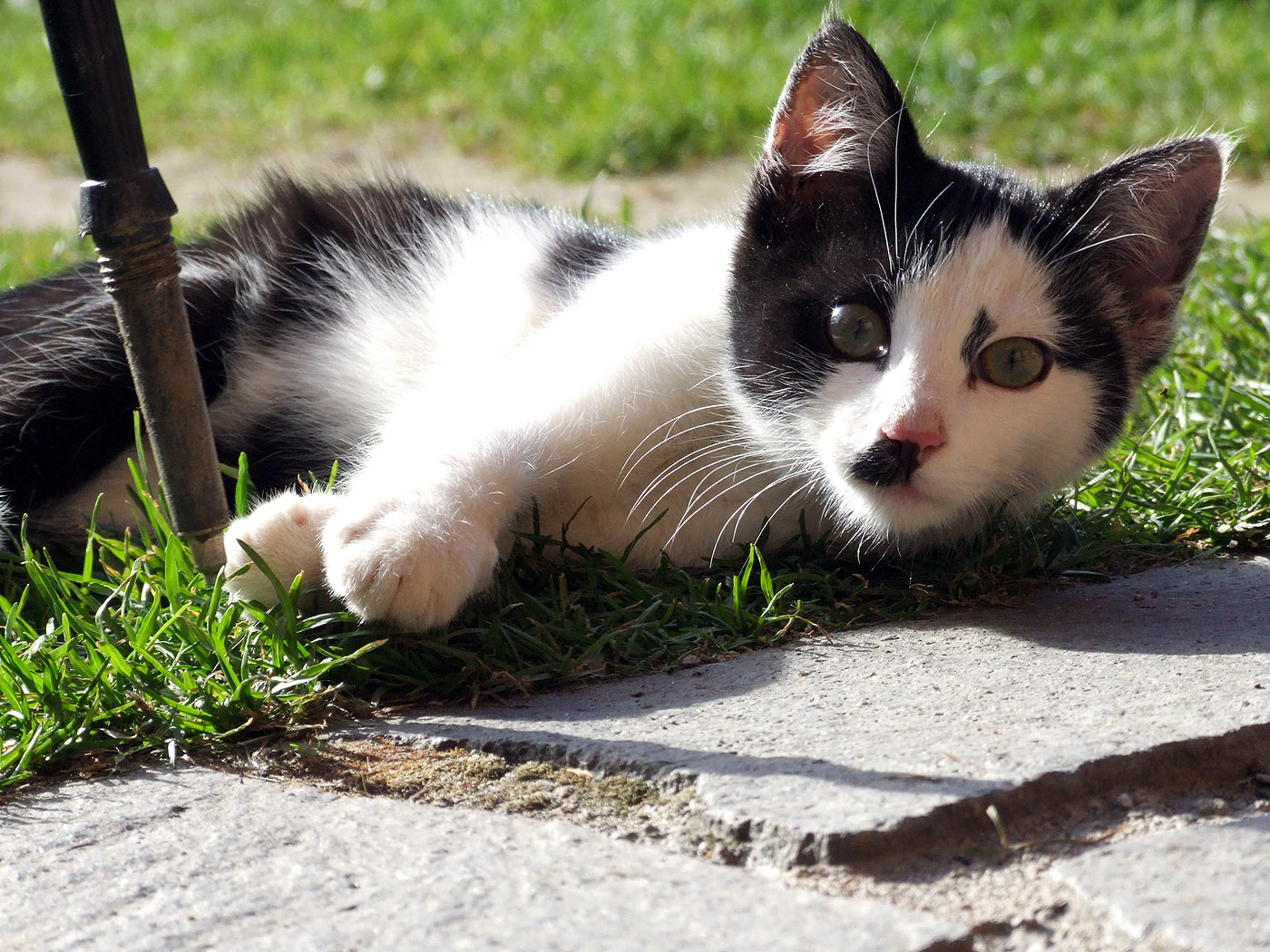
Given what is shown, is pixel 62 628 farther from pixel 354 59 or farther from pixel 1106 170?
pixel 354 59

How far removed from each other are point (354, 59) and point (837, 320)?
5.47 m

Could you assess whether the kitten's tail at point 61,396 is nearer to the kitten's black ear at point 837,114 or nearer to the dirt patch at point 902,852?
the dirt patch at point 902,852

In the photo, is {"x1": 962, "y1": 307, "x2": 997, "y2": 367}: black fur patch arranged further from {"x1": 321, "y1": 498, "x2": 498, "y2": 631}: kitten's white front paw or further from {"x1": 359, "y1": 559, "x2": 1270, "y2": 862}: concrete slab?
{"x1": 321, "y1": 498, "x2": 498, "y2": 631}: kitten's white front paw

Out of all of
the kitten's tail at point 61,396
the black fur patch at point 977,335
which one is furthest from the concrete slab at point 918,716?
the kitten's tail at point 61,396

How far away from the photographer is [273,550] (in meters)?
1.54

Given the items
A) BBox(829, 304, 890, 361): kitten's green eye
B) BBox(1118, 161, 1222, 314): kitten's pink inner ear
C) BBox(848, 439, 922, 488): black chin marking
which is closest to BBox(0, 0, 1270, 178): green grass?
BBox(1118, 161, 1222, 314): kitten's pink inner ear

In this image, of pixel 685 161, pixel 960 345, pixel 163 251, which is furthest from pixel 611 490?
pixel 685 161

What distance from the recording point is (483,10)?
6863 millimetres

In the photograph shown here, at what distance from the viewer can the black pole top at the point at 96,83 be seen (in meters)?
1.34

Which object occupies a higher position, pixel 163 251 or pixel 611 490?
pixel 163 251

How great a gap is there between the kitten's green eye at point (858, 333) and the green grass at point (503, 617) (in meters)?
0.30

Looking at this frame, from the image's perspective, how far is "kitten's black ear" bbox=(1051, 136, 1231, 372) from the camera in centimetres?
174

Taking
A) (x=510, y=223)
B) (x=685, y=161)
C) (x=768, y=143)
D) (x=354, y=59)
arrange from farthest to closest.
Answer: (x=354, y=59) < (x=685, y=161) < (x=510, y=223) < (x=768, y=143)

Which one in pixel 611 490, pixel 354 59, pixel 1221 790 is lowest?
pixel 1221 790
